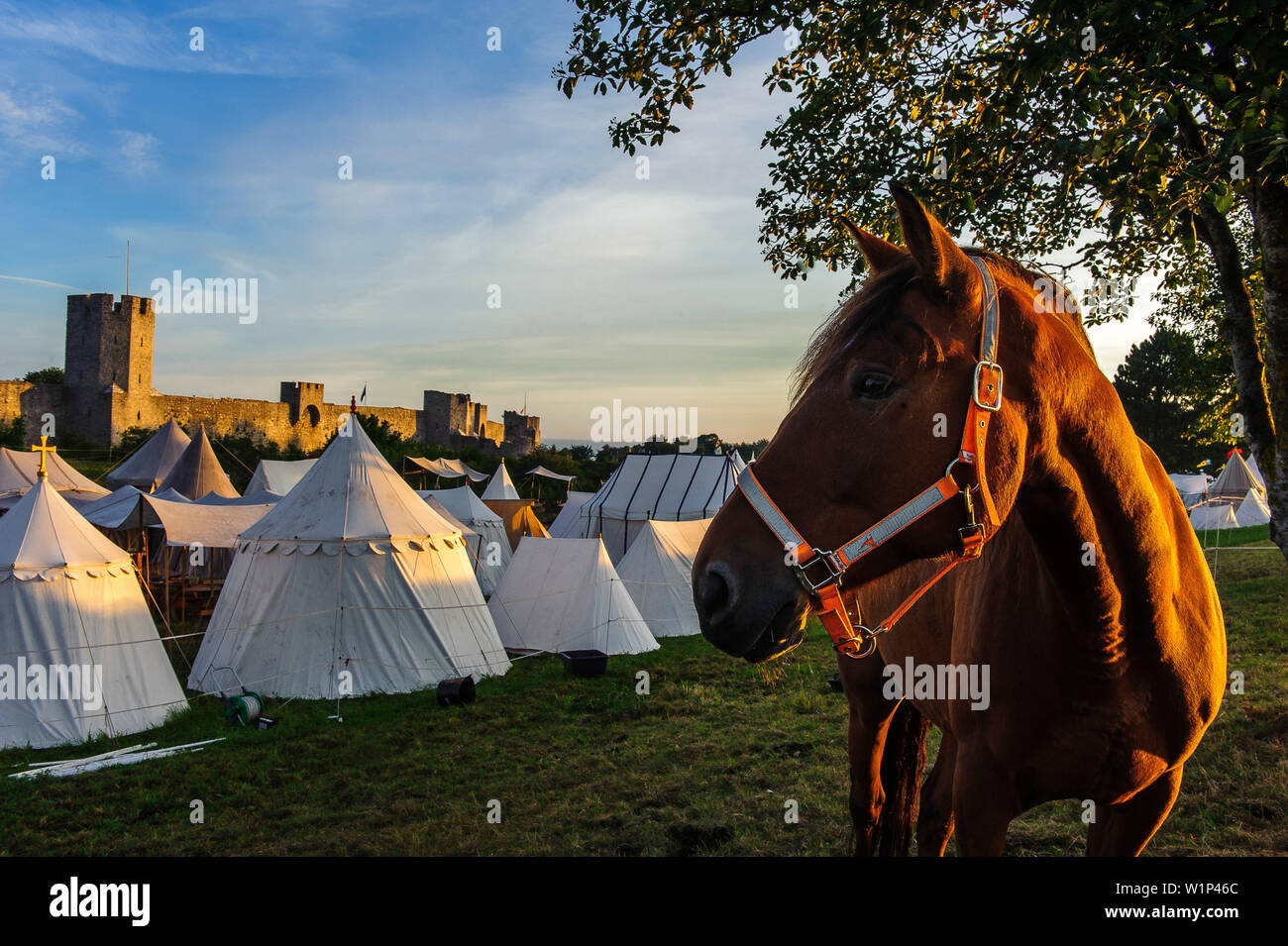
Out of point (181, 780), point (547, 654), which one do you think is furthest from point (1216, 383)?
point (181, 780)

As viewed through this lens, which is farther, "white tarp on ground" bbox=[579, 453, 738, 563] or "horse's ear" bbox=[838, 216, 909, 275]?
"white tarp on ground" bbox=[579, 453, 738, 563]

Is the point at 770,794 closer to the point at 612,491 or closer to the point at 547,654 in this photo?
the point at 547,654

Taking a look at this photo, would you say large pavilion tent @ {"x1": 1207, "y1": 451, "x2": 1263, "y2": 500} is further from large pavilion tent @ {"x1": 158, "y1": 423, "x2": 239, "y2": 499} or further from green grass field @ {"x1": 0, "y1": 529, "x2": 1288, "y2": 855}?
large pavilion tent @ {"x1": 158, "y1": 423, "x2": 239, "y2": 499}

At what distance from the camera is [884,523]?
4.58ft

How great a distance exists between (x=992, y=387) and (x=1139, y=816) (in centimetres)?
159

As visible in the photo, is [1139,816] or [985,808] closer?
[985,808]

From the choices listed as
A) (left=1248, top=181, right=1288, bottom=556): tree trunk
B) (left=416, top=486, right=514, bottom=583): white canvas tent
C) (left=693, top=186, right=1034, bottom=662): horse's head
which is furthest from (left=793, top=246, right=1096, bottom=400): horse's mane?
(left=416, top=486, right=514, bottom=583): white canvas tent

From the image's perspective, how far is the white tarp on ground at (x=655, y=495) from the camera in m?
18.9

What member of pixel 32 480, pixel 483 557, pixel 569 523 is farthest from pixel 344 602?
pixel 32 480

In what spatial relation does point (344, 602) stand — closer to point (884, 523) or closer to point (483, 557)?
point (483, 557)

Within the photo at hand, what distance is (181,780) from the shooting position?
677cm

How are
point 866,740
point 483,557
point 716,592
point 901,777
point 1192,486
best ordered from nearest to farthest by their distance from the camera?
point 716,592 < point 866,740 < point 901,777 < point 483,557 < point 1192,486

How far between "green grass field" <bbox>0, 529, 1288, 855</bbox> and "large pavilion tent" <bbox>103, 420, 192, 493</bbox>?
1623cm

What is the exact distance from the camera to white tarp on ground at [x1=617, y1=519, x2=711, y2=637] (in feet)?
47.3
